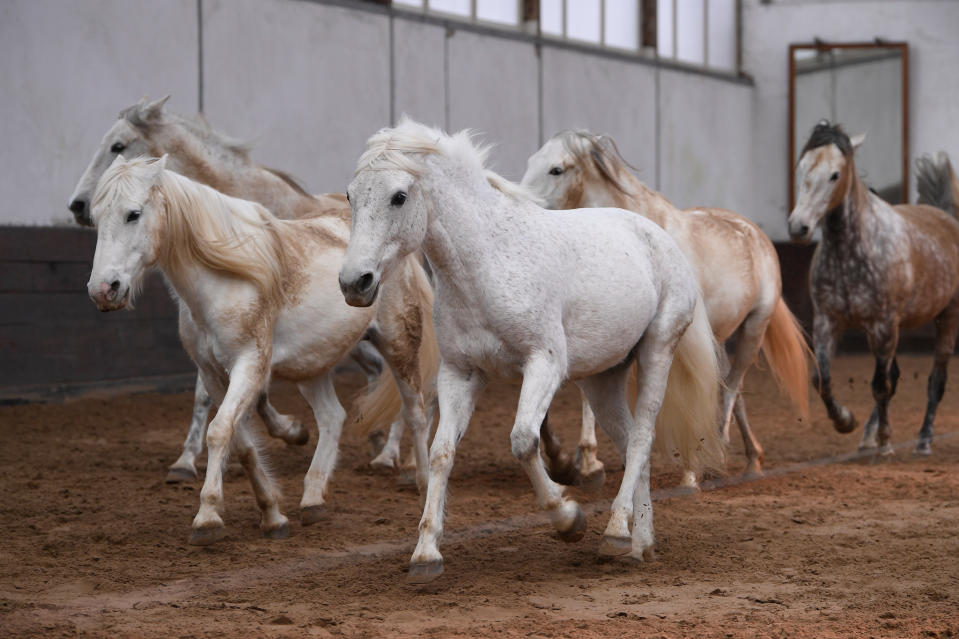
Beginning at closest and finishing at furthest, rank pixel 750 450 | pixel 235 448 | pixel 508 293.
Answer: pixel 508 293
pixel 235 448
pixel 750 450

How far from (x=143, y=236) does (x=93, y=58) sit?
6.87m

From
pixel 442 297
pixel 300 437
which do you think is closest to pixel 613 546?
pixel 442 297

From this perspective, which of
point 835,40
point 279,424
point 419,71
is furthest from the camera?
→ point 835,40

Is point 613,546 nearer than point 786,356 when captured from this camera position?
Yes

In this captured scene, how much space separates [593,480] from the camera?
6.81m

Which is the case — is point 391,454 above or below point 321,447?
below

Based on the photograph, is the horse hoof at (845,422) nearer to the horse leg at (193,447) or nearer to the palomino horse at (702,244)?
the palomino horse at (702,244)

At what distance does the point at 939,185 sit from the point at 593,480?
5249 millimetres

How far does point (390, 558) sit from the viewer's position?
5.09 metres

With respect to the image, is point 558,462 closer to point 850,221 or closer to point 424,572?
point 424,572

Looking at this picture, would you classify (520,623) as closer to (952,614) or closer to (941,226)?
(952,614)

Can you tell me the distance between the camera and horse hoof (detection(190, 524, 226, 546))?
5.09m

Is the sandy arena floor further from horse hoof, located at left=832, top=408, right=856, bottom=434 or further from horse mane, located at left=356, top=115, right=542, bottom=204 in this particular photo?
horse mane, located at left=356, top=115, right=542, bottom=204

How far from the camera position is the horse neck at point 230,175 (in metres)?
7.45
